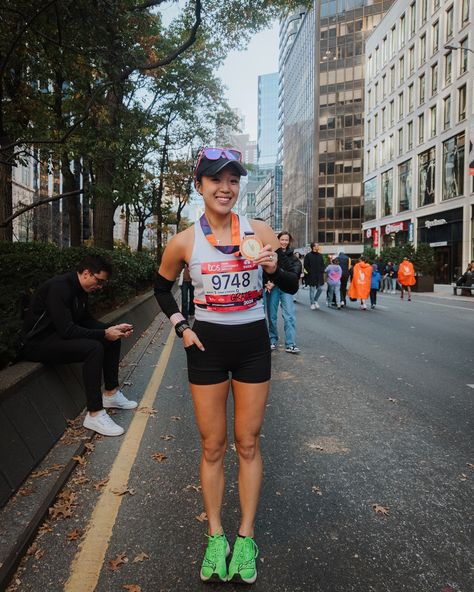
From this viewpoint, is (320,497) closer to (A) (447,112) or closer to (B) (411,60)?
(A) (447,112)

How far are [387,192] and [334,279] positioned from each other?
121 feet

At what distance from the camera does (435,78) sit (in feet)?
127

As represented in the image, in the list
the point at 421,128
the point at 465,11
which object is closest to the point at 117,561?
the point at 465,11

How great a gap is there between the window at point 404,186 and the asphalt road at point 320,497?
41053 mm

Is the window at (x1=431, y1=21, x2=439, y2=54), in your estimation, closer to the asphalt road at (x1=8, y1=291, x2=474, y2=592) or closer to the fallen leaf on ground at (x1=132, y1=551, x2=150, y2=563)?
the asphalt road at (x1=8, y1=291, x2=474, y2=592)

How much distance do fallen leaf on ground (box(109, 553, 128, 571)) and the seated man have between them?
1.90 metres

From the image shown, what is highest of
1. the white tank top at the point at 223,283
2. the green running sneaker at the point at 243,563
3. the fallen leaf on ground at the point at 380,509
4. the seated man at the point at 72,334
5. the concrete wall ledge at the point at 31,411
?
the white tank top at the point at 223,283

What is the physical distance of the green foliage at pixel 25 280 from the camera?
4.33 m

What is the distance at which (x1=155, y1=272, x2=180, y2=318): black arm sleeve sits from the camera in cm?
273

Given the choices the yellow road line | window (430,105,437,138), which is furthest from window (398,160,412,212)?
the yellow road line

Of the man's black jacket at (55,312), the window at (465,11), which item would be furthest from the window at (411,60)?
the man's black jacket at (55,312)

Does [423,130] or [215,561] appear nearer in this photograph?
[215,561]

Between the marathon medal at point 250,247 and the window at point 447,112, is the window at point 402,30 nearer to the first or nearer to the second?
the window at point 447,112

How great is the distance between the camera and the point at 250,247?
2373 mm
